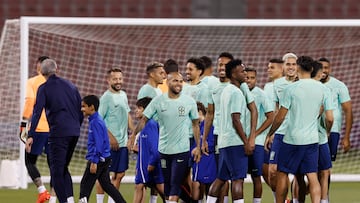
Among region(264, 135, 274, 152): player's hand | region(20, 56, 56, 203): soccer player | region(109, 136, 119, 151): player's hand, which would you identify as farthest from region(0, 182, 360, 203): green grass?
region(264, 135, 274, 152): player's hand

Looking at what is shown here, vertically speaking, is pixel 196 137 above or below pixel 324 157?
above

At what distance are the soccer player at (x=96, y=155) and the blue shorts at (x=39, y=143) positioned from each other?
195cm

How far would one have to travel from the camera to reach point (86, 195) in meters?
12.5

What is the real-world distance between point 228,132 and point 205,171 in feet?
4.13

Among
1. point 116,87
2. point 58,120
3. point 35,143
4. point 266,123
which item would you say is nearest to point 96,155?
point 58,120

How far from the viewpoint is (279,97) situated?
12.7 metres

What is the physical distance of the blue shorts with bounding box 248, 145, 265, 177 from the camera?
1320 centimetres

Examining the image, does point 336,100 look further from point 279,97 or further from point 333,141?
point 279,97

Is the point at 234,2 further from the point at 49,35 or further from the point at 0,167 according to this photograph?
the point at 0,167

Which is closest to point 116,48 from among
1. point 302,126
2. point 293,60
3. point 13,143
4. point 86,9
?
point 86,9

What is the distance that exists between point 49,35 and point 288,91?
8.51m

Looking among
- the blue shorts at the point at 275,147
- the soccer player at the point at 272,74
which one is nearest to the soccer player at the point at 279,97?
the blue shorts at the point at 275,147

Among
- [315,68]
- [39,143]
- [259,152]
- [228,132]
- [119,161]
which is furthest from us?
[39,143]

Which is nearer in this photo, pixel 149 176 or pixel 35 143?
pixel 149 176
